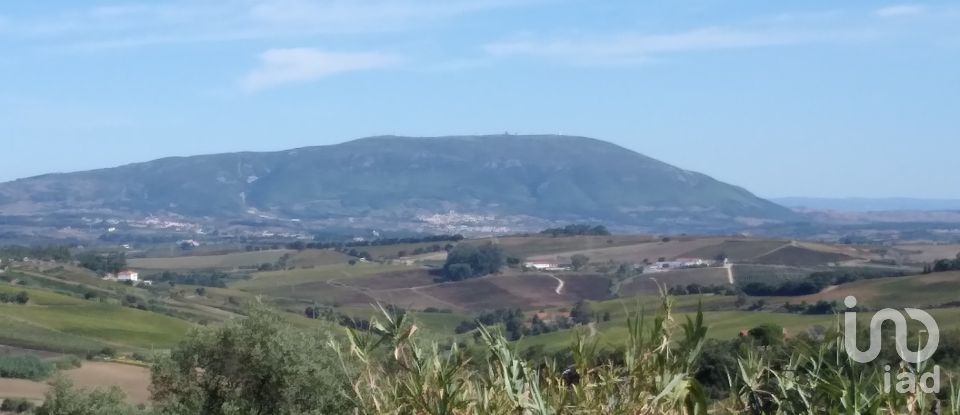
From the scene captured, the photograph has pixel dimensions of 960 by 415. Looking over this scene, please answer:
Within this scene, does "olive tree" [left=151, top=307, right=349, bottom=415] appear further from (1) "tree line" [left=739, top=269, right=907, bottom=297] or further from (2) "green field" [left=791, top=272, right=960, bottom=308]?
(1) "tree line" [left=739, top=269, right=907, bottom=297]

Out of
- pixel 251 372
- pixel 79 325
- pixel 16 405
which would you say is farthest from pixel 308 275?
pixel 251 372

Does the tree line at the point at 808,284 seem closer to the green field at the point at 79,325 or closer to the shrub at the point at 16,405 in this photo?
the green field at the point at 79,325

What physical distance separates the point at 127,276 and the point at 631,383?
367 feet

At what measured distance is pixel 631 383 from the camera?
28.9 feet

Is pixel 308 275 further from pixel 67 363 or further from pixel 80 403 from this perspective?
pixel 80 403

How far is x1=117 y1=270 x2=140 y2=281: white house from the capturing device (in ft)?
363

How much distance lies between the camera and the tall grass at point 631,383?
824 cm

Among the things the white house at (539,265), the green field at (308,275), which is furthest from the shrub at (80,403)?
the white house at (539,265)

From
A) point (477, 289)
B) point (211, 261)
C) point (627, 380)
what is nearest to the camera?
point (627, 380)

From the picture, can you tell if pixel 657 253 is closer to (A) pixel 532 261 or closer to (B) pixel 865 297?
(A) pixel 532 261

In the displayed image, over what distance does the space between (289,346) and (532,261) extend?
304ft

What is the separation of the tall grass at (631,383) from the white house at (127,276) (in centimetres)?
10347

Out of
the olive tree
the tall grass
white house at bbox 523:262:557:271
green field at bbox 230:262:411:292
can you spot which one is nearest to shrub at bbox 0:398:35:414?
the olive tree

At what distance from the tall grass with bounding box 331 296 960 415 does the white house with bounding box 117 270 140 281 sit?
103 metres
